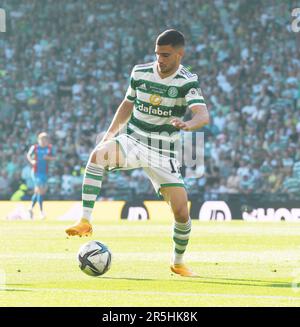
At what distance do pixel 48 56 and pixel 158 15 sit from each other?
A: 3.98m

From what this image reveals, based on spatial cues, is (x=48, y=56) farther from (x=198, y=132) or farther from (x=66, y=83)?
(x=198, y=132)

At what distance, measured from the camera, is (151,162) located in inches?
428

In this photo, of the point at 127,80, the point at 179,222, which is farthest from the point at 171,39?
A: the point at 127,80

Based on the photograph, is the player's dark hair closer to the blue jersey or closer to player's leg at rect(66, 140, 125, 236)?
player's leg at rect(66, 140, 125, 236)

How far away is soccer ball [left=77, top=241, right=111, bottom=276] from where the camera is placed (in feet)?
34.1

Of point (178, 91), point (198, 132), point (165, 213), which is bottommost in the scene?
point (165, 213)

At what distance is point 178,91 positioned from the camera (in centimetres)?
1081

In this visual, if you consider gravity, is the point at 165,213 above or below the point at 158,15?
below

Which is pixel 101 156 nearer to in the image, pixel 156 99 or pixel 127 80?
pixel 156 99

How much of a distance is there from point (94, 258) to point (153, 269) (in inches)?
62.9

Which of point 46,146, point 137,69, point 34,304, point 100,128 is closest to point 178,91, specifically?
point 137,69

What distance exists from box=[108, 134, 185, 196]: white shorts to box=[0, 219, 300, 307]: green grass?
3.51 feet

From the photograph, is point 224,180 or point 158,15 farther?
point 158,15
